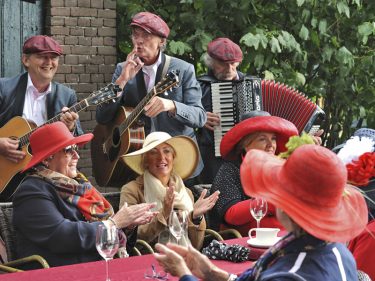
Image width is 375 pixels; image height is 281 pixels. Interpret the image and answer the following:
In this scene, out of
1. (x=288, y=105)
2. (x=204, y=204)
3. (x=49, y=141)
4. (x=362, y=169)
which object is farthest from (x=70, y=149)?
(x=288, y=105)

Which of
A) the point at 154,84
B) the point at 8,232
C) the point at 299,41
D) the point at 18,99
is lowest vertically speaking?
the point at 8,232

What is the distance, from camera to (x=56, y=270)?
437cm

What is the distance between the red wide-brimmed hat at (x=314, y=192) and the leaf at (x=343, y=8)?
5868mm

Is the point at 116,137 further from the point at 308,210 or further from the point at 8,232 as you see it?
the point at 308,210

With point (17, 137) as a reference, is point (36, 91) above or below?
above

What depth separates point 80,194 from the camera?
5.21m

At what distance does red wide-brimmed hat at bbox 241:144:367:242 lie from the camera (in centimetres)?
295

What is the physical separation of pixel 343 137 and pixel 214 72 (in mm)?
2708

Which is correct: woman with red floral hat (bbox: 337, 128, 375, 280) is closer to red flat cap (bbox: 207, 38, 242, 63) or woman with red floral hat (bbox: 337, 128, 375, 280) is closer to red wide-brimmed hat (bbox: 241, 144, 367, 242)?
red wide-brimmed hat (bbox: 241, 144, 367, 242)

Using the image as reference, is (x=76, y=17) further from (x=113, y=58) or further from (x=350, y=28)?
(x=350, y=28)

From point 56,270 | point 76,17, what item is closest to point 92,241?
point 56,270

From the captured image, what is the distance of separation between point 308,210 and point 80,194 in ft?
8.06

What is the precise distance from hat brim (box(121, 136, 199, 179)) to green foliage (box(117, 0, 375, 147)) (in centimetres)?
212

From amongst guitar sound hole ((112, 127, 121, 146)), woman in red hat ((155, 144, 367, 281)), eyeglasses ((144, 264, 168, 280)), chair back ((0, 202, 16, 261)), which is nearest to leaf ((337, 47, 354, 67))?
guitar sound hole ((112, 127, 121, 146))
